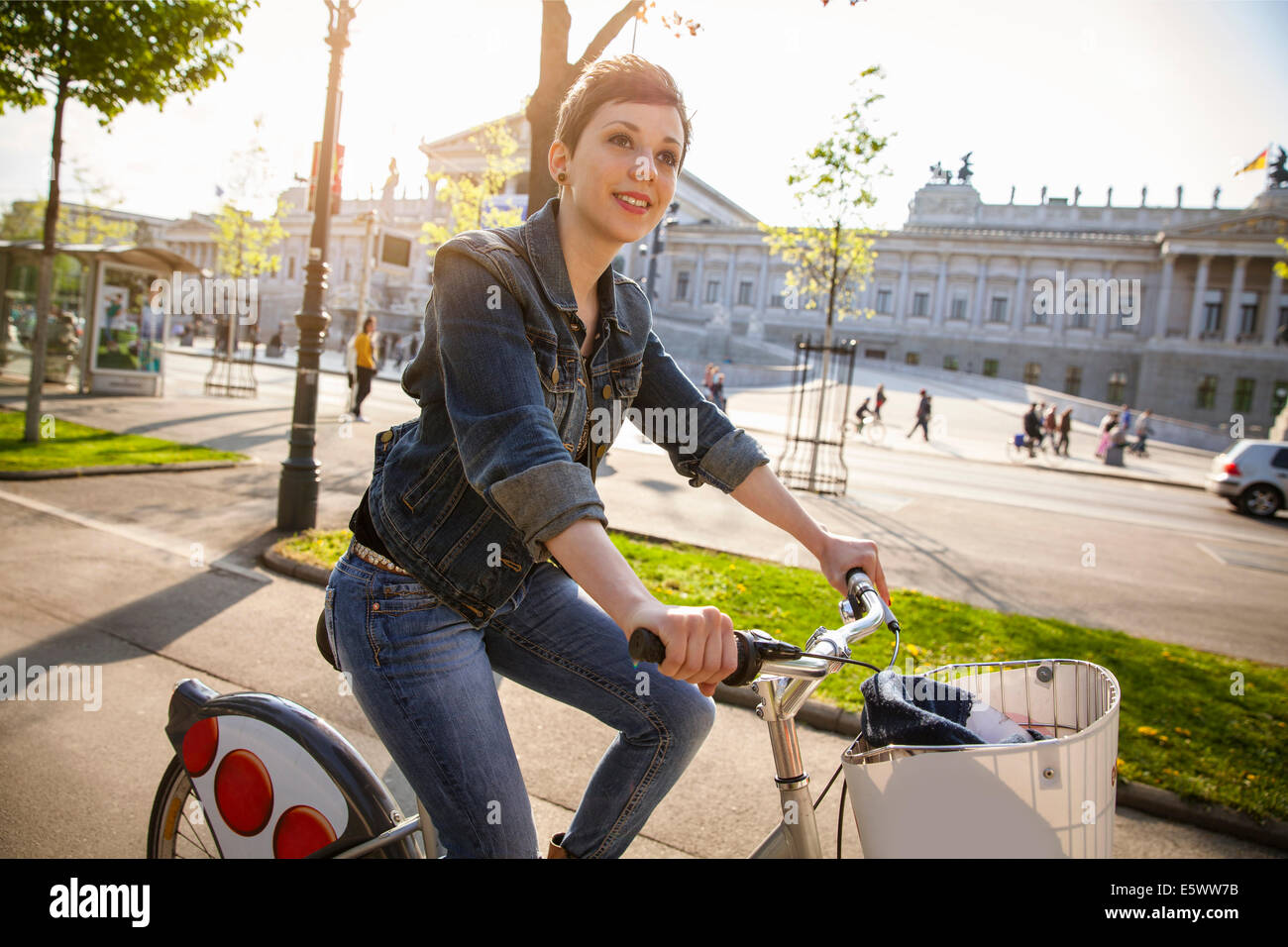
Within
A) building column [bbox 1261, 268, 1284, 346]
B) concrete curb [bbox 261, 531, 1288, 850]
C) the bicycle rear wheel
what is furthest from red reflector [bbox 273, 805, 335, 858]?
building column [bbox 1261, 268, 1284, 346]

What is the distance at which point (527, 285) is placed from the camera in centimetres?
162

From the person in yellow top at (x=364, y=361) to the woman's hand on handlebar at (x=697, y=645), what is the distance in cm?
1626

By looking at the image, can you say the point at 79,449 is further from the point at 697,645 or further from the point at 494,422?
the point at 697,645

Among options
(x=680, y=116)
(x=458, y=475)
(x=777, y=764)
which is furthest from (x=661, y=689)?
(x=680, y=116)

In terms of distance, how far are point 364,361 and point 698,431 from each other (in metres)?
16.2

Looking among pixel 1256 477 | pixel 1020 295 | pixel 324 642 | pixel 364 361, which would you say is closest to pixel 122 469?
pixel 364 361

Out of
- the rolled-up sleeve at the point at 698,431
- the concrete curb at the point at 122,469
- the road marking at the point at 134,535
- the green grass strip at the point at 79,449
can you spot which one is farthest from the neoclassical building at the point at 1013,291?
the rolled-up sleeve at the point at 698,431

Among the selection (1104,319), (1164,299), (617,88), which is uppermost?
(1164,299)

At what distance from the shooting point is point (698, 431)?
2.05 meters

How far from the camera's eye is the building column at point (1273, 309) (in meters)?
59.0
